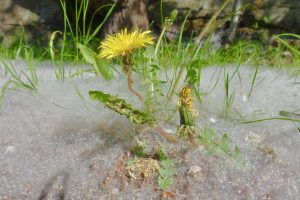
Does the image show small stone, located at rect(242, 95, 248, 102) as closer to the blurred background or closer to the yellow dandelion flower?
the yellow dandelion flower

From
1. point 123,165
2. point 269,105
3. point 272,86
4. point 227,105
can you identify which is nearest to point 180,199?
point 123,165

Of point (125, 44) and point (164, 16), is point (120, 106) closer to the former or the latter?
point (125, 44)

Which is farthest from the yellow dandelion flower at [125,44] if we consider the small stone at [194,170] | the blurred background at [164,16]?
the blurred background at [164,16]

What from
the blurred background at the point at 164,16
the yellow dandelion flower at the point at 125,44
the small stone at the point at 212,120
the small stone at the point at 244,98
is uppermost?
the yellow dandelion flower at the point at 125,44

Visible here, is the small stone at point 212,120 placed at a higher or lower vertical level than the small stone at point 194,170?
higher

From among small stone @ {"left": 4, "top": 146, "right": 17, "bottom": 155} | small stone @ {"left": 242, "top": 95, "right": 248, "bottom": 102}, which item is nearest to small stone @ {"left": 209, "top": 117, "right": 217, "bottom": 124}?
small stone @ {"left": 242, "top": 95, "right": 248, "bottom": 102}

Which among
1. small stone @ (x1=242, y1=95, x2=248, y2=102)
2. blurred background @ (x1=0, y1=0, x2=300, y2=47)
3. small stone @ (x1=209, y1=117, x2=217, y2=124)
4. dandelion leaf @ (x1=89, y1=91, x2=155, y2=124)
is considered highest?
dandelion leaf @ (x1=89, y1=91, x2=155, y2=124)

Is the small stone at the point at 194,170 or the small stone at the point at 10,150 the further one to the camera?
the small stone at the point at 10,150

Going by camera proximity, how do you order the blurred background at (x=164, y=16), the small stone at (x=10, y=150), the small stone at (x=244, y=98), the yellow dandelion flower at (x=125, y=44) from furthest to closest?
the blurred background at (x=164, y=16)
the small stone at (x=244, y=98)
the small stone at (x=10, y=150)
the yellow dandelion flower at (x=125, y=44)

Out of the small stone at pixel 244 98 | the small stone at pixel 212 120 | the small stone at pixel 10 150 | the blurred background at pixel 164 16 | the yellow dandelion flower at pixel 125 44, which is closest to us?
the yellow dandelion flower at pixel 125 44

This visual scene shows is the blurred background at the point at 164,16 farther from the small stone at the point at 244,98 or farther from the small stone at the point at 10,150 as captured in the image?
the small stone at the point at 10,150

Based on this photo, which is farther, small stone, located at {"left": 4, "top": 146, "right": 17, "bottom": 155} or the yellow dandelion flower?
small stone, located at {"left": 4, "top": 146, "right": 17, "bottom": 155}
